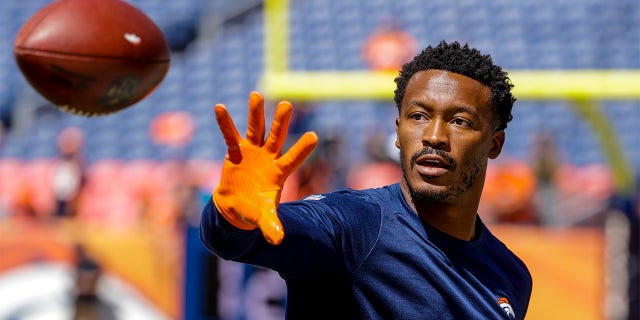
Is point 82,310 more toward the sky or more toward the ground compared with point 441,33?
more toward the ground

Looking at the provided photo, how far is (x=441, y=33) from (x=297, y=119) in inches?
136

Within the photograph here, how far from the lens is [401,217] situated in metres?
Result: 2.42

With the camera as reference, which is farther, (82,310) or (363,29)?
(363,29)

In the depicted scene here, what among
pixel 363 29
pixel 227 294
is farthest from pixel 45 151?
pixel 227 294

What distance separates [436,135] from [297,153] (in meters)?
0.43

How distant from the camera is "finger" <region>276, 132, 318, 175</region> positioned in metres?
2.12

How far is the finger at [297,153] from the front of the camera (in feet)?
6.94

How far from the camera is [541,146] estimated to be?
7.71 m

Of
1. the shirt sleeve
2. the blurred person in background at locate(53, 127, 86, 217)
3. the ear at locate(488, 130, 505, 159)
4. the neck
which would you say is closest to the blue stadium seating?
the blurred person in background at locate(53, 127, 86, 217)

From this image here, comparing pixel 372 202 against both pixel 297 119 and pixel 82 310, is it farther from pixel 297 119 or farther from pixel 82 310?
pixel 297 119

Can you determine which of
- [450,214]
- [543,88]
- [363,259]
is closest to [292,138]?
[543,88]

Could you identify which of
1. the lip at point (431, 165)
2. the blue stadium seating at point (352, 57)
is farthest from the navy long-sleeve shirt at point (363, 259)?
the blue stadium seating at point (352, 57)

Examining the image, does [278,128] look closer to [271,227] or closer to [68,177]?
[271,227]

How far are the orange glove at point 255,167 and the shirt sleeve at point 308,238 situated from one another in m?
0.04
